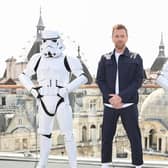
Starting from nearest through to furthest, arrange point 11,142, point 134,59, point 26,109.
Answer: point 134,59 < point 26,109 < point 11,142

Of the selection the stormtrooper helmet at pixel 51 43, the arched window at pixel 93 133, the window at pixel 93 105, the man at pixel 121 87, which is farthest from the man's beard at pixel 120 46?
the arched window at pixel 93 133

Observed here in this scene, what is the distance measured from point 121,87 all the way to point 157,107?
184cm

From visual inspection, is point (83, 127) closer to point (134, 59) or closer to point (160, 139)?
point (160, 139)

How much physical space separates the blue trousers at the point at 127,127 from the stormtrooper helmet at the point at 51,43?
58 centimetres

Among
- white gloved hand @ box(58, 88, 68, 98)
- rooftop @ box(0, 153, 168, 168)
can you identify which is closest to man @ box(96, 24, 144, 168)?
white gloved hand @ box(58, 88, 68, 98)

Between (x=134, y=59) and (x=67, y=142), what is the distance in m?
0.82

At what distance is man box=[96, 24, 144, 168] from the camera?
3.34 m

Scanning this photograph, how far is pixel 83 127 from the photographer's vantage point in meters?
5.44

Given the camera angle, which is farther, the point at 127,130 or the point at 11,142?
the point at 11,142

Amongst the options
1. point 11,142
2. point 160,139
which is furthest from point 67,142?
point 160,139

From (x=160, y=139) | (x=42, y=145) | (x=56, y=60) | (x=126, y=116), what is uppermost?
(x=56, y=60)

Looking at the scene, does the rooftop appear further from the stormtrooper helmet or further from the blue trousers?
the stormtrooper helmet

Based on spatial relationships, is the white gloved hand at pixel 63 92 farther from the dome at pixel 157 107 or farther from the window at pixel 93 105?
the window at pixel 93 105

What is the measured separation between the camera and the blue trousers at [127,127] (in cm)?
336
